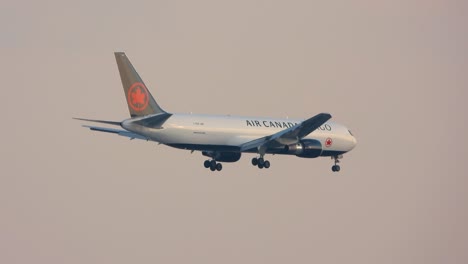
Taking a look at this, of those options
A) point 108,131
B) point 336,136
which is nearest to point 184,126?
point 108,131

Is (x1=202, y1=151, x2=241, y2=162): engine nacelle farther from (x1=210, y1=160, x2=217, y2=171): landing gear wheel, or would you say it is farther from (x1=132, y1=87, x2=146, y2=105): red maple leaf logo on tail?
(x1=132, y1=87, x2=146, y2=105): red maple leaf logo on tail

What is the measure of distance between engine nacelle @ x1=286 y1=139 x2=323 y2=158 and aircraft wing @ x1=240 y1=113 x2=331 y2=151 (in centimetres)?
45

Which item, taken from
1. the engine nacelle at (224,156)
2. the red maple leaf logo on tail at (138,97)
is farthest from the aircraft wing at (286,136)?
the red maple leaf logo on tail at (138,97)

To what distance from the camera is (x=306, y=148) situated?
115125 millimetres

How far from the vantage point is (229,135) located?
111 meters

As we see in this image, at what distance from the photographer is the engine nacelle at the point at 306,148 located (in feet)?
376

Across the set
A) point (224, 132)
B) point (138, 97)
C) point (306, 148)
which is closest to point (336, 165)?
point (306, 148)

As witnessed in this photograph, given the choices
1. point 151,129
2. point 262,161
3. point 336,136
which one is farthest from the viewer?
point 336,136

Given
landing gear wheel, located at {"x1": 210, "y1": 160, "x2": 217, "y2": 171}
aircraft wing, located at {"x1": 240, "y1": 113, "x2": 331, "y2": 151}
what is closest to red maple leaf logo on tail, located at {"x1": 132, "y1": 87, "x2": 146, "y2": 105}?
aircraft wing, located at {"x1": 240, "y1": 113, "x2": 331, "y2": 151}

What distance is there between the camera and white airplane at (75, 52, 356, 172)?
107 metres

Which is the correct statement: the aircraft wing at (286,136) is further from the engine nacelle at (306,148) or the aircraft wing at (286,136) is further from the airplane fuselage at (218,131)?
the airplane fuselage at (218,131)

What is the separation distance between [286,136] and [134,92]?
12.8m

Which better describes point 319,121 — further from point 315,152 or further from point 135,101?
point 135,101

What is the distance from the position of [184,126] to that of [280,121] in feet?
42.8
